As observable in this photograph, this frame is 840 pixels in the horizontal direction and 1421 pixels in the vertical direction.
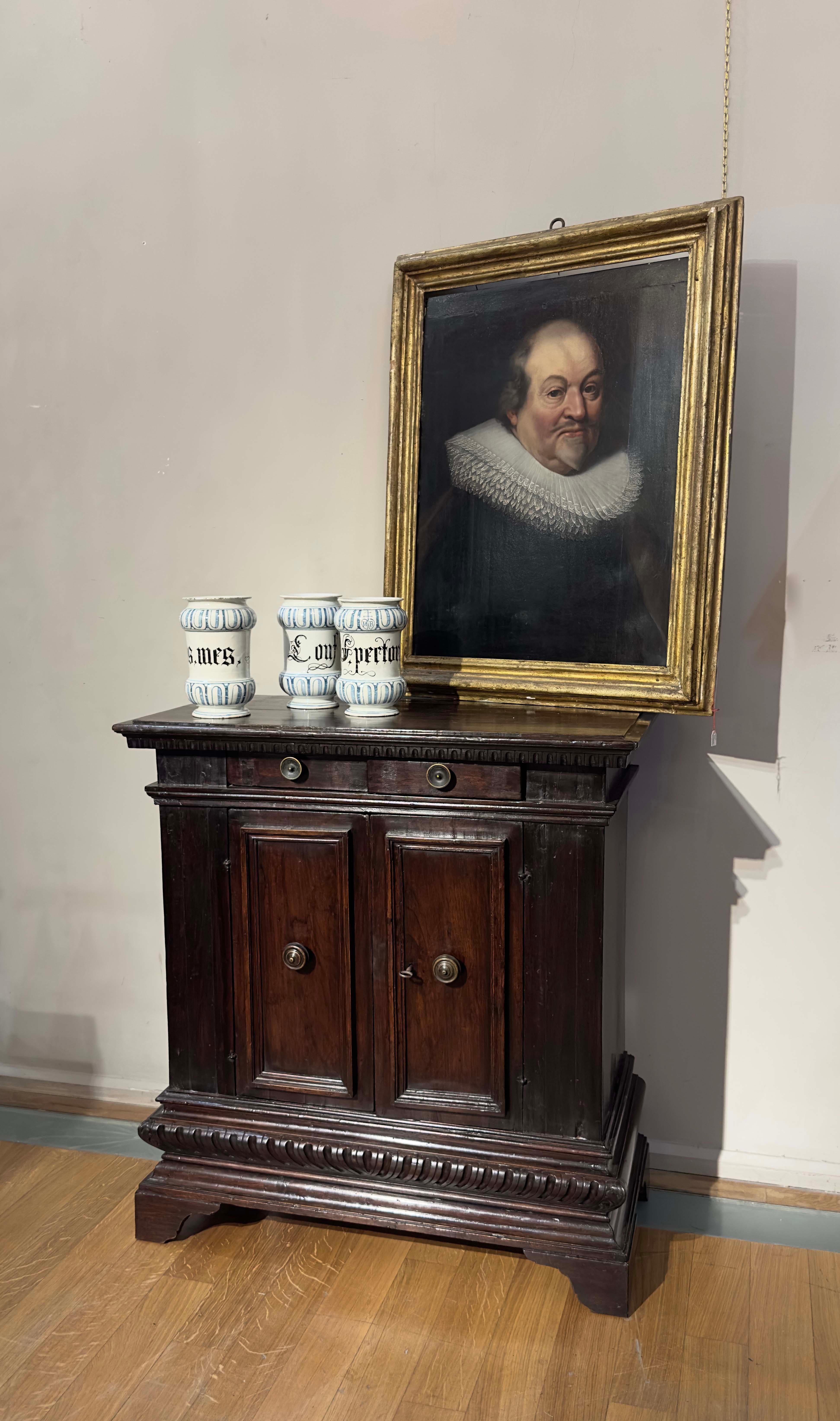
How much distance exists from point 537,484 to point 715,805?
80 cm

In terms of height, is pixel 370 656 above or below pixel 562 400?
below

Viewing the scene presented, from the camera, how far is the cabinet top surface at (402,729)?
6.29ft

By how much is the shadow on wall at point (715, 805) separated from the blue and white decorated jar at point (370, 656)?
25.1 inches

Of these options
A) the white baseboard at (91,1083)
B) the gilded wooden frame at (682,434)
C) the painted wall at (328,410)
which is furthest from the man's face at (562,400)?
the white baseboard at (91,1083)

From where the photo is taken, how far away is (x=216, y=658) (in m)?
A: 2.18

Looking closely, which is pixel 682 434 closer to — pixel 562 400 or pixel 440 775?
pixel 562 400

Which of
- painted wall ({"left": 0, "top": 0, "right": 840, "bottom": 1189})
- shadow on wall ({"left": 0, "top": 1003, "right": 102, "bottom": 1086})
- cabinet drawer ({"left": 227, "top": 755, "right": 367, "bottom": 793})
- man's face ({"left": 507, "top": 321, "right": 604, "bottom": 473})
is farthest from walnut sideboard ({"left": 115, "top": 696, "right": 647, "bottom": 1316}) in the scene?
shadow on wall ({"left": 0, "top": 1003, "right": 102, "bottom": 1086})

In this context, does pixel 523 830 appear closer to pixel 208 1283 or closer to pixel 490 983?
pixel 490 983

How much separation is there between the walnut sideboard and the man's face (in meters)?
0.55

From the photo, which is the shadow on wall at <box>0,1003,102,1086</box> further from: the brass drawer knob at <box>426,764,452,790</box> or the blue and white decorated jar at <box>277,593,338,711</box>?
the brass drawer knob at <box>426,764,452,790</box>

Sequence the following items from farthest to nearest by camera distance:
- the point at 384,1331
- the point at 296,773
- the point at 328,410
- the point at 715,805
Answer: the point at 328,410
the point at 715,805
the point at 296,773
the point at 384,1331

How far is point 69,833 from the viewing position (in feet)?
9.59

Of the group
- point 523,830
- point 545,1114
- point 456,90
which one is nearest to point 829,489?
point 523,830

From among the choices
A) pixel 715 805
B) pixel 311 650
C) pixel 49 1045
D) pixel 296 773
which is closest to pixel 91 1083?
pixel 49 1045
